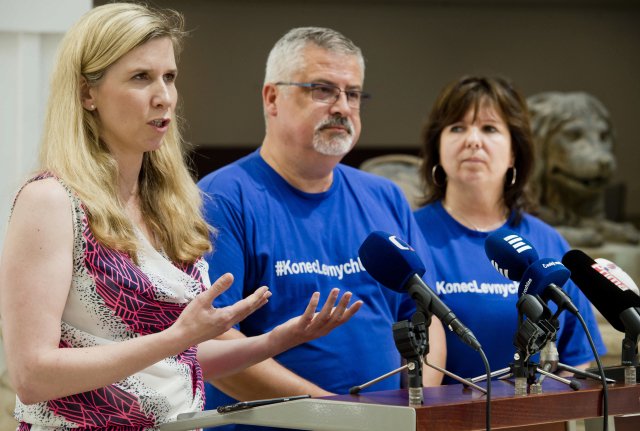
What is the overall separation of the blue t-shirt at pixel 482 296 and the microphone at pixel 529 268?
817mm

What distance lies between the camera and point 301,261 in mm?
2584

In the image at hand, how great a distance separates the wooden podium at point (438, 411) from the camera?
169cm

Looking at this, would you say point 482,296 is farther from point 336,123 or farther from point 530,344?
point 530,344

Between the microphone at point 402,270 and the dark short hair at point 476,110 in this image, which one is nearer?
the microphone at point 402,270

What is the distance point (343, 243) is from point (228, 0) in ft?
21.1

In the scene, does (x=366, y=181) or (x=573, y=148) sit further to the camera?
(x=573, y=148)

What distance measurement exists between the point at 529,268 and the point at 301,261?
0.78 metres

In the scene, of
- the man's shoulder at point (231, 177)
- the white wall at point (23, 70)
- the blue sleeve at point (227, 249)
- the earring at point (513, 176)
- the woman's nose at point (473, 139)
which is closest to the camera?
the blue sleeve at point (227, 249)

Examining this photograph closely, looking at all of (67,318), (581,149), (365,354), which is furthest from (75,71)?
(581,149)

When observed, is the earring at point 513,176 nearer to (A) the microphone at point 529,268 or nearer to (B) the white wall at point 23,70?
(A) the microphone at point 529,268

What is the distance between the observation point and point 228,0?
28.8ft

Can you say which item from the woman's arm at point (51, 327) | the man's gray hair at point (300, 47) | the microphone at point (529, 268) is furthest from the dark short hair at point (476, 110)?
the woman's arm at point (51, 327)

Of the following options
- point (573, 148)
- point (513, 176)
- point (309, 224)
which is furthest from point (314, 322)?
point (573, 148)

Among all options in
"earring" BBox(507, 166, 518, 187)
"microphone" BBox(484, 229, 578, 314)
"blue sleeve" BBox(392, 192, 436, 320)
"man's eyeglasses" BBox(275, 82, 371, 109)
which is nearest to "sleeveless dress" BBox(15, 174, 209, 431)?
"microphone" BBox(484, 229, 578, 314)
